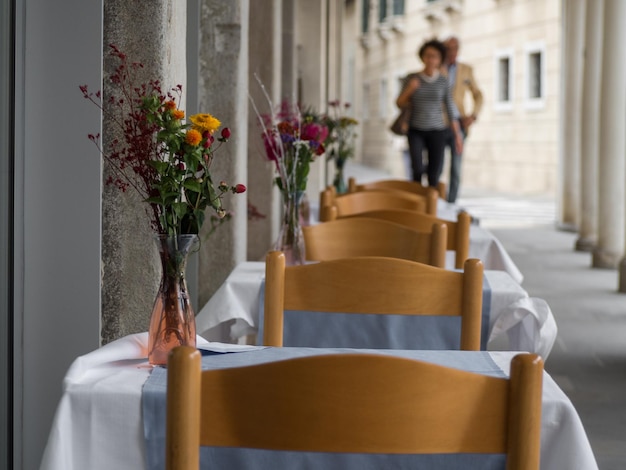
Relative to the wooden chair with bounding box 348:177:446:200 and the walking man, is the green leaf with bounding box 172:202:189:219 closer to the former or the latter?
the wooden chair with bounding box 348:177:446:200

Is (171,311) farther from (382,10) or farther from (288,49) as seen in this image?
(382,10)

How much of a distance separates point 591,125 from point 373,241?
25.4ft

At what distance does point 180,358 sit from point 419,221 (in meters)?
2.64

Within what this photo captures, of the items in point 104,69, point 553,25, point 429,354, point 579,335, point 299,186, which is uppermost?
point 553,25

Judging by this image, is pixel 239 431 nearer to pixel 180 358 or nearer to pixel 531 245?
pixel 180 358

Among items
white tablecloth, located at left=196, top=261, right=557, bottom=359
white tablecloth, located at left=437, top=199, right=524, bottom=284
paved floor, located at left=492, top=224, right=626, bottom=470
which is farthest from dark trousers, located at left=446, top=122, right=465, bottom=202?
white tablecloth, located at left=196, top=261, right=557, bottom=359

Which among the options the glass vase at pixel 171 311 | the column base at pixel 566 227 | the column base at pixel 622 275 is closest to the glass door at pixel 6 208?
the glass vase at pixel 171 311

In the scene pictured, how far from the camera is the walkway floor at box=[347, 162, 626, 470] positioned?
15.4ft

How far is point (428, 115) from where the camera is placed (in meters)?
9.10

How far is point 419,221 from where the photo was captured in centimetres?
416

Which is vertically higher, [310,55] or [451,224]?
[310,55]

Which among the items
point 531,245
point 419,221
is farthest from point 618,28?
point 419,221

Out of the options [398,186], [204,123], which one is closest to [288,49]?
[398,186]

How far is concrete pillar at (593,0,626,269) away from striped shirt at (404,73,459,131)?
130cm
